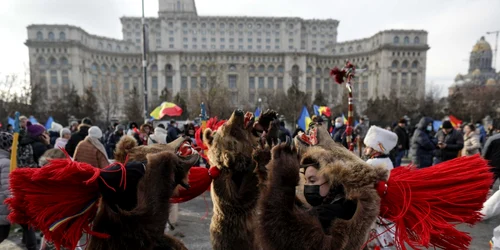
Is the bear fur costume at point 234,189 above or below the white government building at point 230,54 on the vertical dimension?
below

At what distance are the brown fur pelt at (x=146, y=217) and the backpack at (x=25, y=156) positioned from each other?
12.0 ft

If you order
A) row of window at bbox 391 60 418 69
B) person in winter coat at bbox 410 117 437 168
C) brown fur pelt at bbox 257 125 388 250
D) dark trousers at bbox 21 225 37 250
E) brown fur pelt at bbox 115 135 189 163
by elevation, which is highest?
row of window at bbox 391 60 418 69

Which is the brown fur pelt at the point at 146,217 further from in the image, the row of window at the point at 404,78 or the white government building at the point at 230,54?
the row of window at the point at 404,78

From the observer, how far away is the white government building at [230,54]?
78.5 metres

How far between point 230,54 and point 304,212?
91.4m

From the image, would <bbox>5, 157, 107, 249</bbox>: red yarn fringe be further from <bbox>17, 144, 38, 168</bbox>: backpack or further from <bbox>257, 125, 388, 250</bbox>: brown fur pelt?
<bbox>17, 144, 38, 168</bbox>: backpack

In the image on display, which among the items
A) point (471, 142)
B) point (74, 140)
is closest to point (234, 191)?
point (74, 140)

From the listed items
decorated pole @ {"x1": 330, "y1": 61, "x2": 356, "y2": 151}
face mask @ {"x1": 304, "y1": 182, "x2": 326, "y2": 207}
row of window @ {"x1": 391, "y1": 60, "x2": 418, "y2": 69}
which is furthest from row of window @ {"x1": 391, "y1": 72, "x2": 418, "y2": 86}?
face mask @ {"x1": 304, "y1": 182, "x2": 326, "y2": 207}

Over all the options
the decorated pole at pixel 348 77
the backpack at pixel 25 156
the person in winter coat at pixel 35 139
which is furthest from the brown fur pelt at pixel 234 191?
the person in winter coat at pixel 35 139

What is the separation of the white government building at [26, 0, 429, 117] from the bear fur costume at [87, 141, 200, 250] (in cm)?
7514

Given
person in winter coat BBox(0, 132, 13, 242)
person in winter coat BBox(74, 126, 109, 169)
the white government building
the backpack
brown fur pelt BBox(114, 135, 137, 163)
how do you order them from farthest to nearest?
the white government building, person in winter coat BBox(74, 126, 109, 169), the backpack, person in winter coat BBox(0, 132, 13, 242), brown fur pelt BBox(114, 135, 137, 163)

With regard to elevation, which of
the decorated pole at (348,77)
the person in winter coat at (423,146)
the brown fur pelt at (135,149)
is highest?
the decorated pole at (348,77)

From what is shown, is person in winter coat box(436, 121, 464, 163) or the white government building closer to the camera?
person in winter coat box(436, 121, 464, 163)

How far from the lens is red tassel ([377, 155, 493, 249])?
190 centimetres
